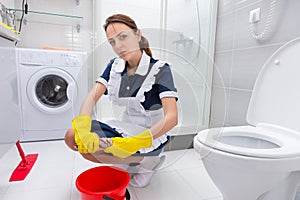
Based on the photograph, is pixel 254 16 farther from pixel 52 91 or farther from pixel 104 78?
pixel 52 91

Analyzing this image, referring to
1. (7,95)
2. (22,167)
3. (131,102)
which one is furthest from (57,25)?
(131,102)

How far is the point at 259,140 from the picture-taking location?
0.93 m

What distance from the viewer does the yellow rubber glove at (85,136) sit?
2.41 feet

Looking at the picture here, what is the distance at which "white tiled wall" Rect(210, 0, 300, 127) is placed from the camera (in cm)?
110

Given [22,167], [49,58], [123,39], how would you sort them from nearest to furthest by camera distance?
[123,39], [22,167], [49,58]

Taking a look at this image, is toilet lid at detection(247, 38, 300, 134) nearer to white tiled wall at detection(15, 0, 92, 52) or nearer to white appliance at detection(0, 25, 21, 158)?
white appliance at detection(0, 25, 21, 158)

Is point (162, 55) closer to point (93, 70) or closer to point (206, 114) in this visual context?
point (93, 70)

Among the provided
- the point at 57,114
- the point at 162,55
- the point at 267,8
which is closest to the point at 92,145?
the point at 162,55

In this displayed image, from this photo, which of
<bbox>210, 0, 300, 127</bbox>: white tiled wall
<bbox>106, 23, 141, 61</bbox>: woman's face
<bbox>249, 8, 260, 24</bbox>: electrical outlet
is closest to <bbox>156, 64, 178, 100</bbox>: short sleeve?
<bbox>106, 23, 141, 61</bbox>: woman's face

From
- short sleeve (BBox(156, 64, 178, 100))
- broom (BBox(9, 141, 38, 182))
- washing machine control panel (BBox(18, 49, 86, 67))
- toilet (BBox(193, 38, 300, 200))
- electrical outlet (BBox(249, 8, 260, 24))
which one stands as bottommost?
broom (BBox(9, 141, 38, 182))

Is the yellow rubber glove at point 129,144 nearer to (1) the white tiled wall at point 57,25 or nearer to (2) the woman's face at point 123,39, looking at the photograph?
(2) the woman's face at point 123,39

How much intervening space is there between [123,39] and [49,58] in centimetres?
125

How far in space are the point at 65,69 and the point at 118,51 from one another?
118 cm

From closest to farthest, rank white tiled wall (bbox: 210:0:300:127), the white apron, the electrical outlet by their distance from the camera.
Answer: the white apron < white tiled wall (bbox: 210:0:300:127) < the electrical outlet
